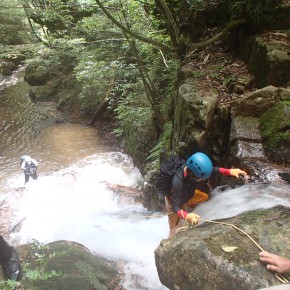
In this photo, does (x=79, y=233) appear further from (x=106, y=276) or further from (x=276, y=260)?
(x=276, y=260)

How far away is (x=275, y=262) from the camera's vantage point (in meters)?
2.82

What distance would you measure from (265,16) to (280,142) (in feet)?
8.94

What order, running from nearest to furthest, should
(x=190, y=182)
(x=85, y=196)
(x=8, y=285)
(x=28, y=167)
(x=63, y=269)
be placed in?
1. (x=8, y=285)
2. (x=63, y=269)
3. (x=190, y=182)
4. (x=85, y=196)
5. (x=28, y=167)

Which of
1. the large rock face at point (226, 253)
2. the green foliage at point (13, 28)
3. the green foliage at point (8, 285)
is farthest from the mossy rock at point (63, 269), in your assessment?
the green foliage at point (13, 28)

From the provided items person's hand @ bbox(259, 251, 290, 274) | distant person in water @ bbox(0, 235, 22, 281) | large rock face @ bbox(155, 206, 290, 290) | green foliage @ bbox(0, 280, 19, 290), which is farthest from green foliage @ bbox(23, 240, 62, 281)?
person's hand @ bbox(259, 251, 290, 274)

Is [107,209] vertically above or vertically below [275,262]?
below

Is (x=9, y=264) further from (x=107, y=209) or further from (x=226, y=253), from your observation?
(x=107, y=209)

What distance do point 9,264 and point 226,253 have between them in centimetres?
302

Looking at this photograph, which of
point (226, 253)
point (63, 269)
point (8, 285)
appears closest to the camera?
point (226, 253)

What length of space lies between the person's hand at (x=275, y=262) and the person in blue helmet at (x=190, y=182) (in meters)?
1.26

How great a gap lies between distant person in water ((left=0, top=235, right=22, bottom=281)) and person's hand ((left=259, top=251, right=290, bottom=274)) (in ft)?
10.6

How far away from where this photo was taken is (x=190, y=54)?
702 centimetres

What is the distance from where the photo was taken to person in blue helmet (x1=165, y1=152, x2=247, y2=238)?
4172mm

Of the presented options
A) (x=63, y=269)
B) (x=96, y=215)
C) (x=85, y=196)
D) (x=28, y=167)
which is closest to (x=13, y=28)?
(x=28, y=167)
